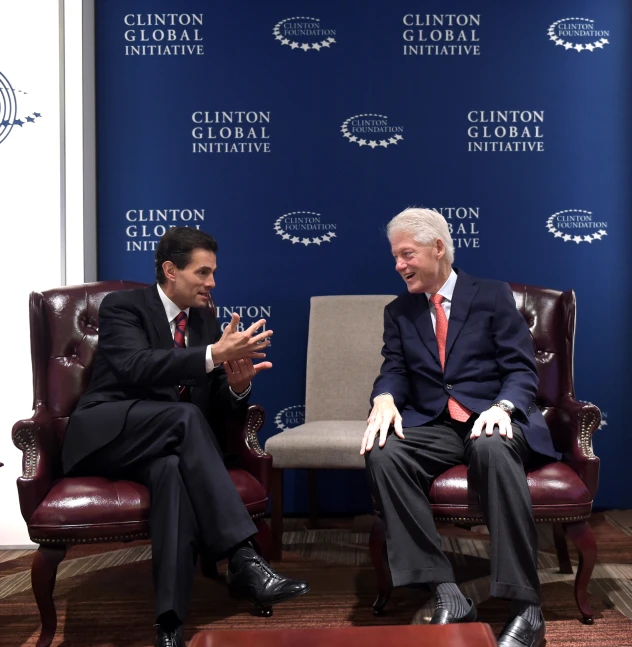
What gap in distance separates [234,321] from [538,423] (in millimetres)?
1113

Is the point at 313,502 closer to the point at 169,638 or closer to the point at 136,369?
the point at 136,369

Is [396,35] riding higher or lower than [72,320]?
higher

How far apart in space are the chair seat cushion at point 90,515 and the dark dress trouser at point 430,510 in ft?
2.54

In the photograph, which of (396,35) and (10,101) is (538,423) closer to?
(396,35)

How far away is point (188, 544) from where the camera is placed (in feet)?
7.57

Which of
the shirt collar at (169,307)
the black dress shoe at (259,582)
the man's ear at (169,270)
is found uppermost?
the man's ear at (169,270)

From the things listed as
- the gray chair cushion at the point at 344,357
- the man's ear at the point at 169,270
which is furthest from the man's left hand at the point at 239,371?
the gray chair cushion at the point at 344,357

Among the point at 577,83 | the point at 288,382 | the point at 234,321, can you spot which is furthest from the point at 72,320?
the point at 577,83

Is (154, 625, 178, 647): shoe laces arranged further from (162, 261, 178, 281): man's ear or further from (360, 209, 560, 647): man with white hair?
(162, 261, 178, 281): man's ear

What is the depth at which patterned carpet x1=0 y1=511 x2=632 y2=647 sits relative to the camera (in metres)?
2.48

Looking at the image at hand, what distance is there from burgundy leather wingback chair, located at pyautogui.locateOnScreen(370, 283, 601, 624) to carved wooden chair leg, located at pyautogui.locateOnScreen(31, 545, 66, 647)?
105 centimetres

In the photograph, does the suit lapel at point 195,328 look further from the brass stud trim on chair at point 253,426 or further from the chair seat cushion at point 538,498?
the chair seat cushion at point 538,498

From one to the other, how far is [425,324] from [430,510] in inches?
27.5

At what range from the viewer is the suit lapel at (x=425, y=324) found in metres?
2.71
